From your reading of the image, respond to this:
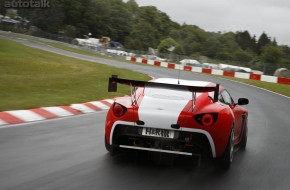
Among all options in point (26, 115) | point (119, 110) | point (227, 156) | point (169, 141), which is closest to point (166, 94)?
point (119, 110)

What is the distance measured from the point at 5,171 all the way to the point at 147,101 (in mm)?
1946

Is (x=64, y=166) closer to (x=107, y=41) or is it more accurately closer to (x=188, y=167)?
(x=188, y=167)

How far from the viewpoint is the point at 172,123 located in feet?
17.4

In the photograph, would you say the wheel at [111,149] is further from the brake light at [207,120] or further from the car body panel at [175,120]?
the brake light at [207,120]

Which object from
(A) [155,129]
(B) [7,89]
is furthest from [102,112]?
(A) [155,129]

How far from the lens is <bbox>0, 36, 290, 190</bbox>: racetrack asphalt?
4.78 metres

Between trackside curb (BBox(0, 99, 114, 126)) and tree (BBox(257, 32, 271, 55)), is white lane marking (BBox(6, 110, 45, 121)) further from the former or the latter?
tree (BBox(257, 32, 271, 55))

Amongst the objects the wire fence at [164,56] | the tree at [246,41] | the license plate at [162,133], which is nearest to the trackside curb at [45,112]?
the license plate at [162,133]

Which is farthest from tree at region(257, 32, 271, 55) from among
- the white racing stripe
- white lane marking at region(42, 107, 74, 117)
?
the white racing stripe

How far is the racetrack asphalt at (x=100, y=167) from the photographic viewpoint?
4777 millimetres

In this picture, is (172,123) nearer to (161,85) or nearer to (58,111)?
(161,85)

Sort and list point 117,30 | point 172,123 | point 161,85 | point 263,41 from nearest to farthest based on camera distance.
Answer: point 172,123, point 161,85, point 117,30, point 263,41

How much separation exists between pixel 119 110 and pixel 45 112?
16.0 ft

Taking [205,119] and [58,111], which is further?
[58,111]
